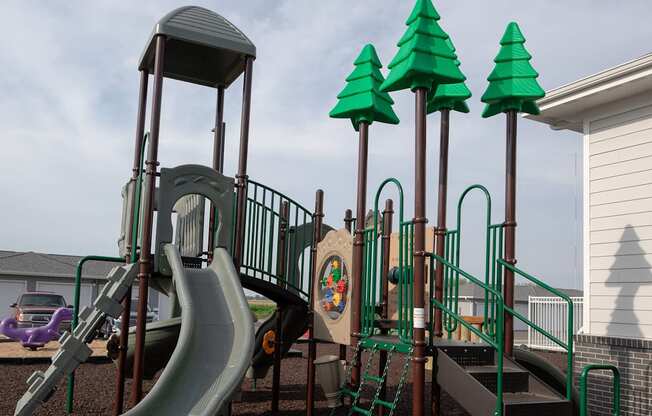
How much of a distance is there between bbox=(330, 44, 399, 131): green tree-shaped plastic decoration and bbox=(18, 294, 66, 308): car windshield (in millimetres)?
17223

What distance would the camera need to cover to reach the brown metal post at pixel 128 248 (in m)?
8.27

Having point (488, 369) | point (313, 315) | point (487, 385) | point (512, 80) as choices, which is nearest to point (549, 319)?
point (313, 315)

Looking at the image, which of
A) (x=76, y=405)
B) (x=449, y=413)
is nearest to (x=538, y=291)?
(x=449, y=413)

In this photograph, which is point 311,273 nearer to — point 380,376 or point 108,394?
point 380,376

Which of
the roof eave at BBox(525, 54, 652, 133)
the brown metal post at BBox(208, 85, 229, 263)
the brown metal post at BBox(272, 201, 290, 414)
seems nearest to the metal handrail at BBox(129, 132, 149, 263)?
the brown metal post at BBox(208, 85, 229, 263)

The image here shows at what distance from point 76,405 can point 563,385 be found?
681cm

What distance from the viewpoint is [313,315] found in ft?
29.9

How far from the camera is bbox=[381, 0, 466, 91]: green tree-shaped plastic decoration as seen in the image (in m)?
6.41

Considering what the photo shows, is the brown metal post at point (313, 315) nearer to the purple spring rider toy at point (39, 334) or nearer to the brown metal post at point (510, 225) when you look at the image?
the brown metal post at point (510, 225)

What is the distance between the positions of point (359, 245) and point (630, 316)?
12.8 ft

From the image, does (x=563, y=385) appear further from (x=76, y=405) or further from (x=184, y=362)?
(x=76, y=405)

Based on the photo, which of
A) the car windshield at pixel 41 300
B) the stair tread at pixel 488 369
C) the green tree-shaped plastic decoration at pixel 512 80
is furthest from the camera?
the car windshield at pixel 41 300

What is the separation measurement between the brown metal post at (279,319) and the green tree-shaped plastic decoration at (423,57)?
3.94m

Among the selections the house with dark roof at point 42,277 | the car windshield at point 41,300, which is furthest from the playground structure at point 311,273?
the house with dark roof at point 42,277
